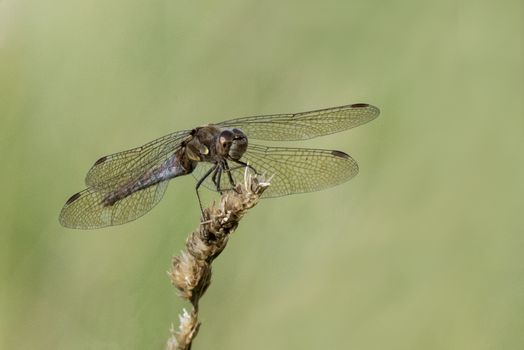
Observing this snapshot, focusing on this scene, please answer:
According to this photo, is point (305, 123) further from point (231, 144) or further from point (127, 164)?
point (127, 164)

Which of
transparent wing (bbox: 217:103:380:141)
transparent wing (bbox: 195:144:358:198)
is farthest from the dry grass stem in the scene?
transparent wing (bbox: 217:103:380:141)

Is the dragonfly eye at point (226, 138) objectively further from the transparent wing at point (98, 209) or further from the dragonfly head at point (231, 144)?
the transparent wing at point (98, 209)

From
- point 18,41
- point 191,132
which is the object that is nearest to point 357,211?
point 191,132

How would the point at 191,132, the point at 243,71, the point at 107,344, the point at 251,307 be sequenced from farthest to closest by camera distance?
1. the point at 243,71
2. the point at 251,307
3. the point at 191,132
4. the point at 107,344

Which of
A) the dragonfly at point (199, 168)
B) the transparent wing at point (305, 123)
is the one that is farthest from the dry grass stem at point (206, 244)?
the transparent wing at point (305, 123)

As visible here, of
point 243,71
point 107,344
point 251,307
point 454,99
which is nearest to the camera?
point 107,344

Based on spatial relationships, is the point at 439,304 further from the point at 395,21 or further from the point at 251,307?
the point at 395,21

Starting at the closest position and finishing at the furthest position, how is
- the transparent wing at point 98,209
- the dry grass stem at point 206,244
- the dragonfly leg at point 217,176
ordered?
the dry grass stem at point 206,244 → the transparent wing at point 98,209 → the dragonfly leg at point 217,176
